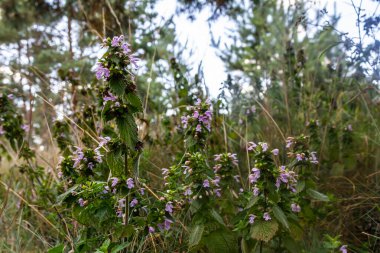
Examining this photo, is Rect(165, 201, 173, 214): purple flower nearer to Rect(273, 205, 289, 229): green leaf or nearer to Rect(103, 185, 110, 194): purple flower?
Rect(103, 185, 110, 194): purple flower

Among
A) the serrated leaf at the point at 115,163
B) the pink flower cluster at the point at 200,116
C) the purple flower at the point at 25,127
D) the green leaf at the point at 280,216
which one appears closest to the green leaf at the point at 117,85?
the serrated leaf at the point at 115,163

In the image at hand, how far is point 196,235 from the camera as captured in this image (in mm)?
1947

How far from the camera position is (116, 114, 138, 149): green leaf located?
1.67m

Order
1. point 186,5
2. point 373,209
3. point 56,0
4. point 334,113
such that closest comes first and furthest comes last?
point 373,209
point 334,113
point 186,5
point 56,0

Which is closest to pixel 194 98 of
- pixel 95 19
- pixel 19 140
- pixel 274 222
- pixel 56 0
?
pixel 19 140

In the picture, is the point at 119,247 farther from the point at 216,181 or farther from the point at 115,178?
the point at 216,181

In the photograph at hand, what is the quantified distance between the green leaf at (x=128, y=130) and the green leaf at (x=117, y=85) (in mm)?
107

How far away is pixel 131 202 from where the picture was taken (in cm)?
194

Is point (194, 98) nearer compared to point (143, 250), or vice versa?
point (143, 250)

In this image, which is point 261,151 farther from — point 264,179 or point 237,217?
point 237,217

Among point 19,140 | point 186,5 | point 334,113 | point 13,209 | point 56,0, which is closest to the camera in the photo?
point 19,140

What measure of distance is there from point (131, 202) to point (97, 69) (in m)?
0.60

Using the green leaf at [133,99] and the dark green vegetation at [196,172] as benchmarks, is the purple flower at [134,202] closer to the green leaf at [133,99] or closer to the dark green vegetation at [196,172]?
the dark green vegetation at [196,172]

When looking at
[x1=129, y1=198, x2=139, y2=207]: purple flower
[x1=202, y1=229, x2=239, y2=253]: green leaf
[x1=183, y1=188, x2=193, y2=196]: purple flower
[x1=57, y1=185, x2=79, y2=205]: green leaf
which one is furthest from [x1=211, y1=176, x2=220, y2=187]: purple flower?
[x1=57, y1=185, x2=79, y2=205]: green leaf
